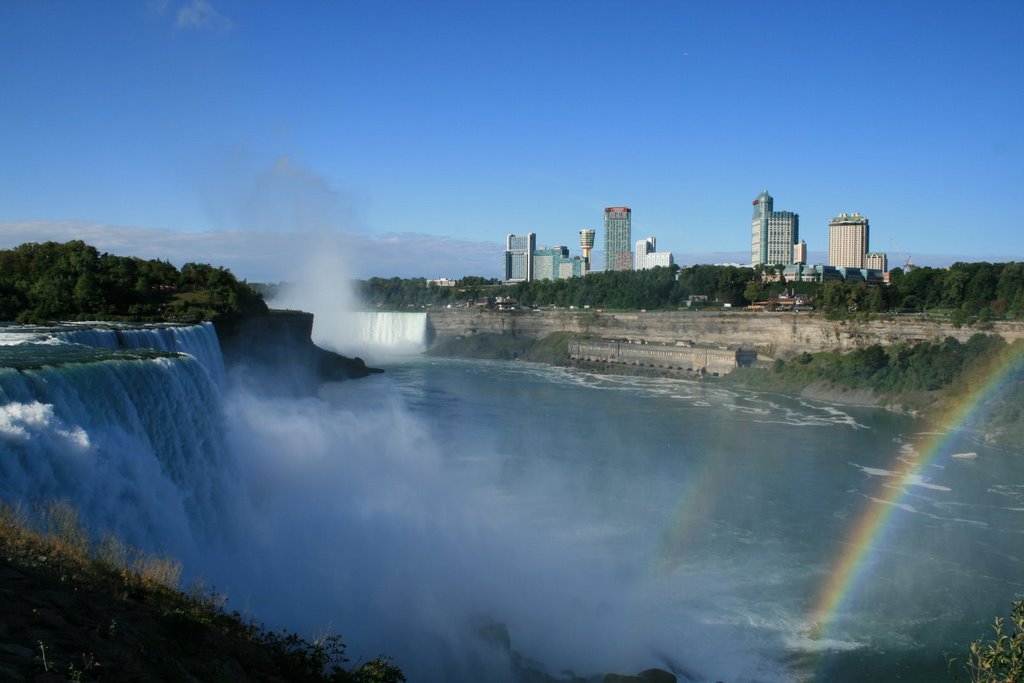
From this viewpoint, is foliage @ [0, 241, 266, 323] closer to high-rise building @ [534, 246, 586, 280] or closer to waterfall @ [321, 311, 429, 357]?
waterfall @ [321, 311, 429, 357]

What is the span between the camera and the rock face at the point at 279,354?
2612 cm

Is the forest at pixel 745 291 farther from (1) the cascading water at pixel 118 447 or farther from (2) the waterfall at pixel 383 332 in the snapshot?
(1) the cascading water at pixel 118 447

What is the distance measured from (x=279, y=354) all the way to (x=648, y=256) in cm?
13747

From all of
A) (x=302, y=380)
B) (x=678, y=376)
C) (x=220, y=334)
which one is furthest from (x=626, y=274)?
(x=220, y=334)

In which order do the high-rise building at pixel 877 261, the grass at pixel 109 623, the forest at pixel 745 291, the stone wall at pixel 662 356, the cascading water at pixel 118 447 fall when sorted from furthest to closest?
the high-rise building at pixel 877 261 < the forest at pixel 745 291 < the stone wall at pixel 662 356 < the cascading water at pixel 118 447 < the grass at pixel 109 623

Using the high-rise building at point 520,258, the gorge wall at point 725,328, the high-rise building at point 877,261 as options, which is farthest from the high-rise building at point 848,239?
the gorge wall at point 725,328

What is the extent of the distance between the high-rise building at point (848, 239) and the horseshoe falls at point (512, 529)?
13841 centimetres

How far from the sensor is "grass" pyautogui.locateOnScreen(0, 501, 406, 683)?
405 centimetres

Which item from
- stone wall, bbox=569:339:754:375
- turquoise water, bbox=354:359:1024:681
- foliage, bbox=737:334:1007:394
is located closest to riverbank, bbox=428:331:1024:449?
foliage, bbox=737:334:1007:394

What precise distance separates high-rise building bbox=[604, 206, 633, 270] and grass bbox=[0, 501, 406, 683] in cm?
16502

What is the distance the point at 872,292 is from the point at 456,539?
39973 millimetres

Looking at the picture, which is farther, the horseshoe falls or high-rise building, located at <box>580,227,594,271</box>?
high-rise building, located at <box>580,227,594,271</box>

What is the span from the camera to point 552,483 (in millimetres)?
15859

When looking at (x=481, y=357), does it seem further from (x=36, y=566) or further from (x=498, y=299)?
(x=36, y=566)
